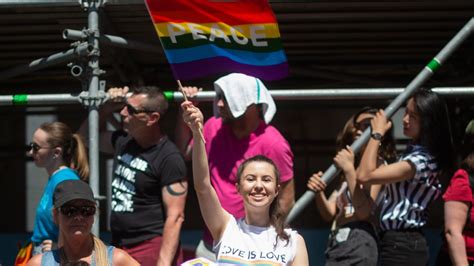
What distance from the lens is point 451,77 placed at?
7.22 metres

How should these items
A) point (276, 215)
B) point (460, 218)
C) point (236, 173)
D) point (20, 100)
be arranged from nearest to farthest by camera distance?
1. point (276, 215)
2. point (460, 218)
3. point (236, 173)
4. point (20, 100)

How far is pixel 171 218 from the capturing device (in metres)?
5.82

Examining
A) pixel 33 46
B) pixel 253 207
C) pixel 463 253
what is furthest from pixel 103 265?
pixel 33 46

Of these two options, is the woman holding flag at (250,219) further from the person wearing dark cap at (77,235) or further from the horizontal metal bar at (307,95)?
the horizontal metal bar at (307,95)

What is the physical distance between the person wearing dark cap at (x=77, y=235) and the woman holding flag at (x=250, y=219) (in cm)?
56

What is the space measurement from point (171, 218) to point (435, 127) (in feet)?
5.20

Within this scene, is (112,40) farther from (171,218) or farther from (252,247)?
(252,247)

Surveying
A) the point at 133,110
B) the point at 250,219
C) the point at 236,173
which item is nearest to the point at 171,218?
the point at 236,173

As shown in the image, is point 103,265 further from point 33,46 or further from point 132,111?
point 33,46

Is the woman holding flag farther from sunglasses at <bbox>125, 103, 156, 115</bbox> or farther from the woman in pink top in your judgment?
sunglasses at <bbox>125, 103, 156, 115</bbox>

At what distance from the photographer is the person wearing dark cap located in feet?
16.7

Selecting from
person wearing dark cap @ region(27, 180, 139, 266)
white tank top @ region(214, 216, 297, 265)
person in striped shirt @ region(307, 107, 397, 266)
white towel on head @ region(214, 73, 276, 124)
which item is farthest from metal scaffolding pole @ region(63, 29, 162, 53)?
white tank top @ region(214, 216, 297, 265)

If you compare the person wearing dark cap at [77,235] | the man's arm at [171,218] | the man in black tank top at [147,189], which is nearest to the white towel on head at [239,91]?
the man in black tank top at [147,189]

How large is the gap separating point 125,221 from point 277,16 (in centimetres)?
159
